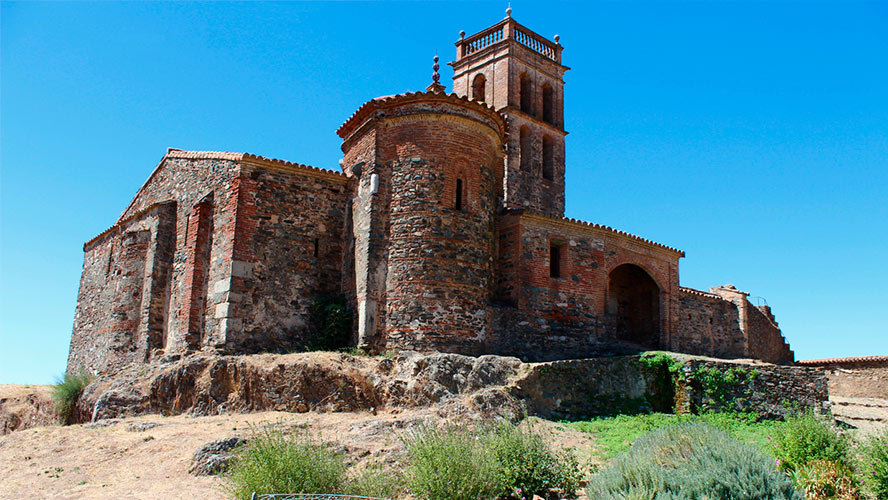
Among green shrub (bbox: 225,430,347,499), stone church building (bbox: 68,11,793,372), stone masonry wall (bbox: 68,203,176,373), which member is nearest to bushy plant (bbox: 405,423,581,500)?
green shrub (bbox: 225,430,347,499)

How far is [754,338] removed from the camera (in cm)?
2948

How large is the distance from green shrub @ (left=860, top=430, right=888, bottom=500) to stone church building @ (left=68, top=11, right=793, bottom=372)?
8389mm

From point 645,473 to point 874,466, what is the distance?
4538mm

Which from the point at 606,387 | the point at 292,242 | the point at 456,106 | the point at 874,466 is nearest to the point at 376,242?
the point at 292,242

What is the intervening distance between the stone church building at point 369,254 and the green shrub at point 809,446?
723cm

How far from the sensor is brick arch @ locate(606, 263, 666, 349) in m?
24.3

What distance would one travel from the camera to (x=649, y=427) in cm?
1412

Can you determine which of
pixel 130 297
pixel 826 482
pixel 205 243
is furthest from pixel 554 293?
pixel 130 297

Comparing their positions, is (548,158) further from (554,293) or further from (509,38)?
(554,293)

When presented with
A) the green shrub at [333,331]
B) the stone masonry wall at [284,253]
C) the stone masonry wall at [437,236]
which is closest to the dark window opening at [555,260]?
the stone masonry wall at [437,236]

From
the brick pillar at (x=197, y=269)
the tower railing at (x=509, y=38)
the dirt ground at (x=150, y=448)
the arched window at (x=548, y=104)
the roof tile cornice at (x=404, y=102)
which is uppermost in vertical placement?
the tower railing at (x=509, y=38)

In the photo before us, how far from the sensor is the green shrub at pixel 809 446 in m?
11.5

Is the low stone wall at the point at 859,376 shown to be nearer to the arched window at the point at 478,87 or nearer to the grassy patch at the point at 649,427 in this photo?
the grassy patch at the point at 649,427

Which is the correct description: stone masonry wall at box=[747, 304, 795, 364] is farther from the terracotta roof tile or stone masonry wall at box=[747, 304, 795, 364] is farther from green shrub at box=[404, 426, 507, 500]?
green shrub at box=[404, 426, 507, 500]
